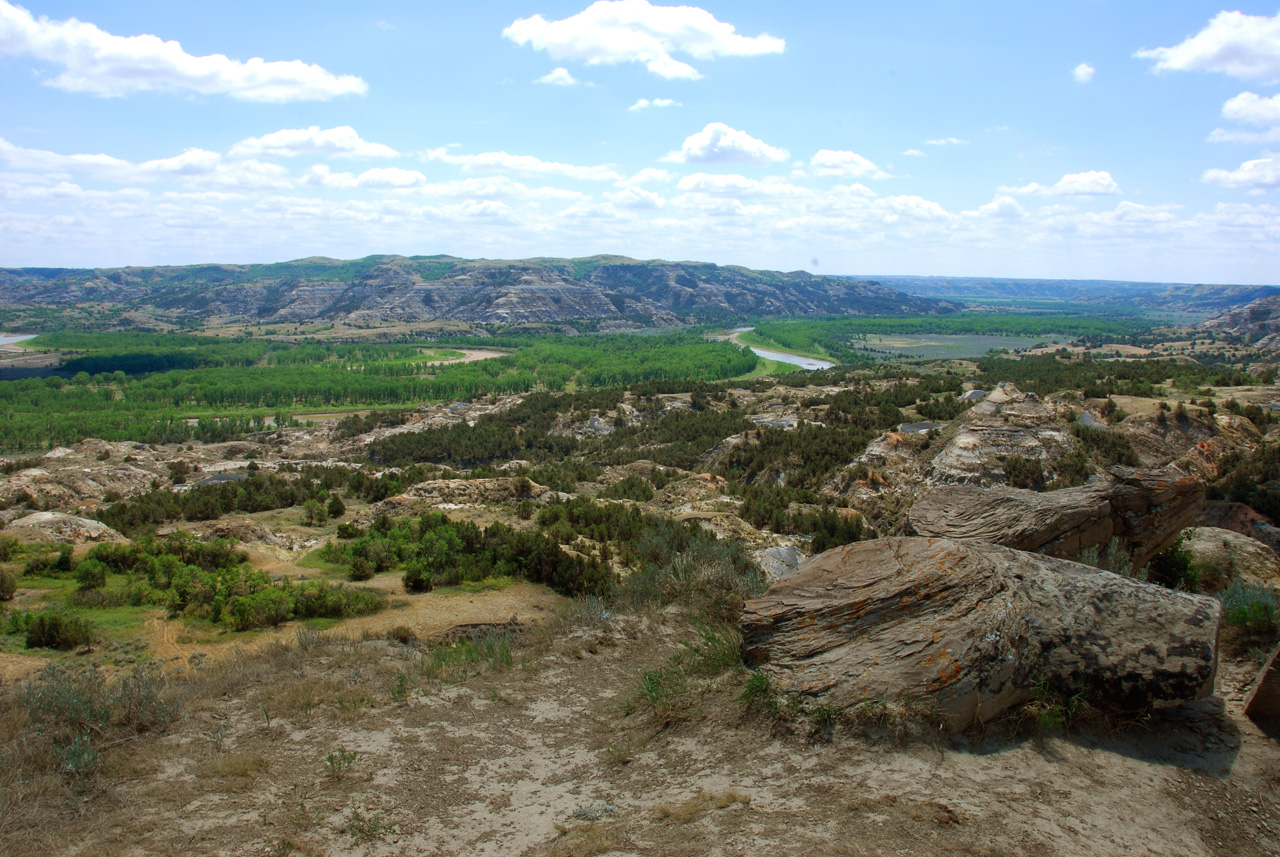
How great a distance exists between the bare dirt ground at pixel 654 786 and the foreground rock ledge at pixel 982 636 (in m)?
0.44

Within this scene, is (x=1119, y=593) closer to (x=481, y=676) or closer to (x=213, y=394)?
(x=481, y=676)

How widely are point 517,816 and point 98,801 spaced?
13.5ft

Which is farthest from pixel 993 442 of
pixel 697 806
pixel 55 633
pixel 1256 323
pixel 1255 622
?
pixel 1256 323

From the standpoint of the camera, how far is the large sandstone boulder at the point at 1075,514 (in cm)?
1025

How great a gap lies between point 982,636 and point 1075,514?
509cm

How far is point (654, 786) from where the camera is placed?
6777 millimetres

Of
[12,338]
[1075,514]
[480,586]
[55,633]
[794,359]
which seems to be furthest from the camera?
[12,338]

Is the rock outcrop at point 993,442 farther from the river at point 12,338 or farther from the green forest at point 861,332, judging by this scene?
the river at point 12,338

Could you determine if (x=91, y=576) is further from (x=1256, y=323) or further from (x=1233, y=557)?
(x=1256, y=323)

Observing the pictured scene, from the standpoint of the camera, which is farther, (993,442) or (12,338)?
(12,338)

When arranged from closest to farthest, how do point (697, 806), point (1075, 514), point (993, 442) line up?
point (697, 806)
point (1075, 514)
point (993, 442)

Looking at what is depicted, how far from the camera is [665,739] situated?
7.63m

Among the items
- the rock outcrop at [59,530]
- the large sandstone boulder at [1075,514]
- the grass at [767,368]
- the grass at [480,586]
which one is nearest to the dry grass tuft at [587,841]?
the large sandstone boulder at [1075,514]

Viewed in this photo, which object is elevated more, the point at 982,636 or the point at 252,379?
the point at 982,636
